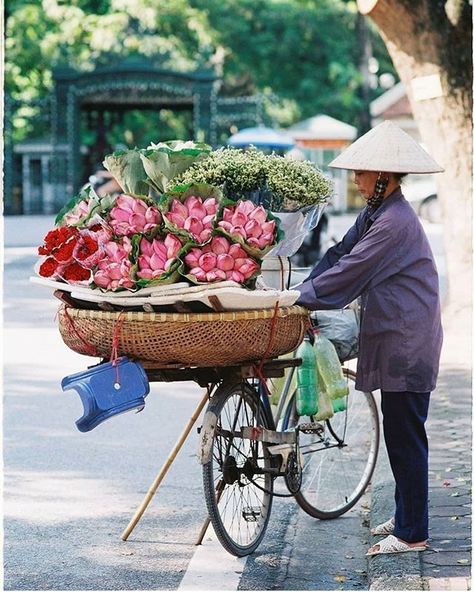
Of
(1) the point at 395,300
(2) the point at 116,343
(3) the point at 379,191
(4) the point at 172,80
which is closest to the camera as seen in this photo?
(2) the point at 116,343

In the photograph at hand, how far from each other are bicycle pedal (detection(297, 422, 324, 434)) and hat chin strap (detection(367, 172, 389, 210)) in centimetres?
116

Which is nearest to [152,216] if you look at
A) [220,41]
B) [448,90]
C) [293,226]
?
[293,226]

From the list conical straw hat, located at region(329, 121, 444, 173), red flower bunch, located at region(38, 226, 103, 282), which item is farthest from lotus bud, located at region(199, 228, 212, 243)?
conical straw hat, located at region(329, 121, 444, 173)

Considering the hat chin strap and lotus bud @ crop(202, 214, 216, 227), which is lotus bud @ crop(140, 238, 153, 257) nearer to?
lotus bud @ crop(202, 214, 216, 227)

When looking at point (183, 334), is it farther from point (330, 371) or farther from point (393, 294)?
point (330, 371)

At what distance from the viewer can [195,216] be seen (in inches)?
185

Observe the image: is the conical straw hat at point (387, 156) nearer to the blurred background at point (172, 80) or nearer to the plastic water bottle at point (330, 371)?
the plastic water bottle at point (330, 371)

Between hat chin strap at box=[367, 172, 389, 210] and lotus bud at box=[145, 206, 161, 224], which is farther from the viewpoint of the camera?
hat chin strap at box=[367, 172, 389, 210]

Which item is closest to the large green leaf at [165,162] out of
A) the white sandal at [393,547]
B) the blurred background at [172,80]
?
the white sandal at [393,547]

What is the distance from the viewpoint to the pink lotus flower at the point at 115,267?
15.5ft

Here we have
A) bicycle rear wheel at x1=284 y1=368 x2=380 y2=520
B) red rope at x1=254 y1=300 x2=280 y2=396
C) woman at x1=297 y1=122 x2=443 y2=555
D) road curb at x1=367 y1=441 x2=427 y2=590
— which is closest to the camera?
road curb at x1=367 y1=441 x2=427 y2=590

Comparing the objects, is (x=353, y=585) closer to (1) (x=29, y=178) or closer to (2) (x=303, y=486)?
(2) (x=303, y=486)

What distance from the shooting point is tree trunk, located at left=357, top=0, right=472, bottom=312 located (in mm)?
10820

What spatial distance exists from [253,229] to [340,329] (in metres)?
1.36
